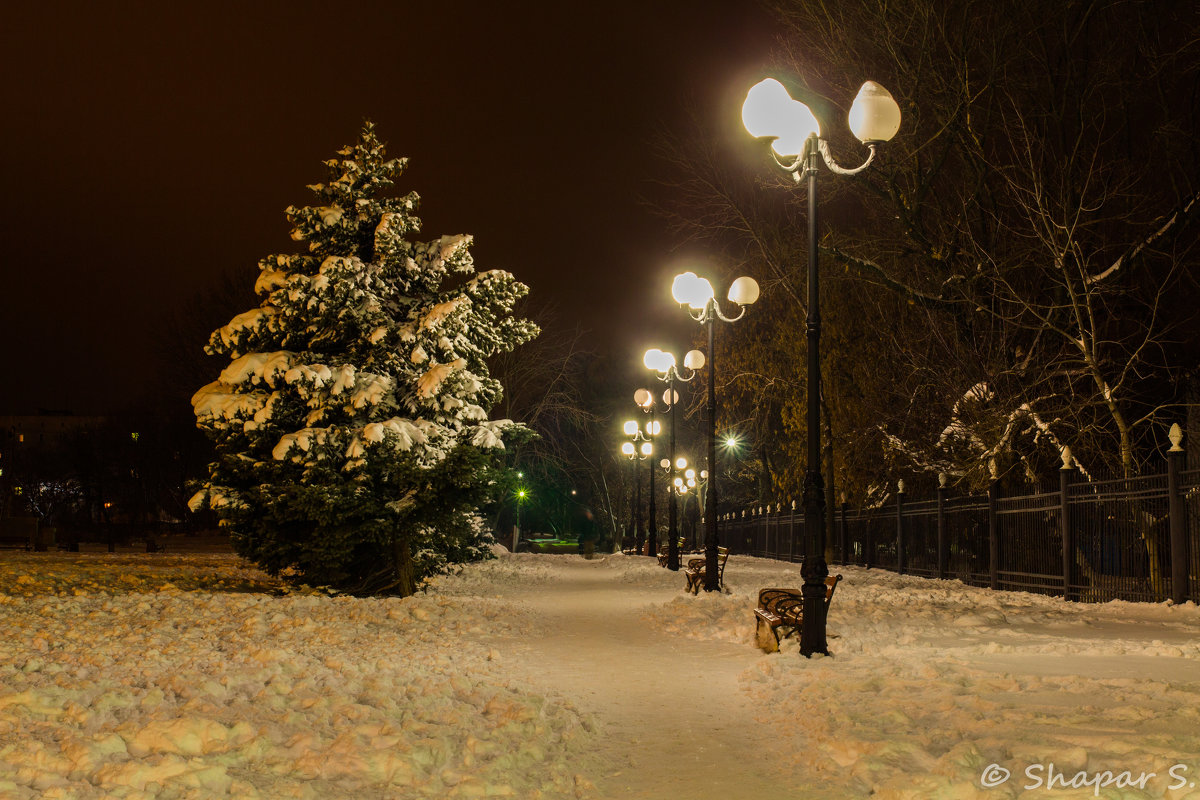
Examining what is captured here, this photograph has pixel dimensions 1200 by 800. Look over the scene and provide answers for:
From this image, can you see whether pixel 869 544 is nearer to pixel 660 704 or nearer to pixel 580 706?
pixel 660 704

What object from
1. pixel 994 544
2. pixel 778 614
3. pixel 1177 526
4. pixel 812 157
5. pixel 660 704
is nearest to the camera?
pixel 660 704

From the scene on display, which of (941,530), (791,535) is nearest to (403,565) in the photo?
(941,530)

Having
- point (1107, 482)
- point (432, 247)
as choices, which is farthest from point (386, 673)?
point (1107, 482)

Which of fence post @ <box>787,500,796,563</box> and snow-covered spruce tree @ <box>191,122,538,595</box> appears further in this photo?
fence post @ <box>787,500,796,563</box>

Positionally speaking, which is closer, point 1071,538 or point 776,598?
point 776,598

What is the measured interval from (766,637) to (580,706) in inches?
133

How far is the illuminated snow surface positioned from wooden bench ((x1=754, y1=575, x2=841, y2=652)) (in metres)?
0.22

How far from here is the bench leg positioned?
34.9ft

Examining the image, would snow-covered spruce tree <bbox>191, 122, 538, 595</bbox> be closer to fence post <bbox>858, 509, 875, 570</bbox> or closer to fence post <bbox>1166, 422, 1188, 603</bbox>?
fence post <bbox>1166, 422, 1188, 603</bbox>

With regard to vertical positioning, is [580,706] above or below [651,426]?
below

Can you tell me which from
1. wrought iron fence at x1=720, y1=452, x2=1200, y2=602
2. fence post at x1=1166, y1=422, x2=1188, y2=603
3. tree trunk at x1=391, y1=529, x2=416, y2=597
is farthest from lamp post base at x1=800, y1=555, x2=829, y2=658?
tree trunk at x1=391, y1=529, x2=416, y2=597

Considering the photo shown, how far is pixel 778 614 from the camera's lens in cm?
1146

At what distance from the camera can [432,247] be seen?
59.1 ft

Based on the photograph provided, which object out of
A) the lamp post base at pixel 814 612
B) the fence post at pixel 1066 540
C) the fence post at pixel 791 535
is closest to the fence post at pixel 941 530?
the fence post at pixel 1066 540
